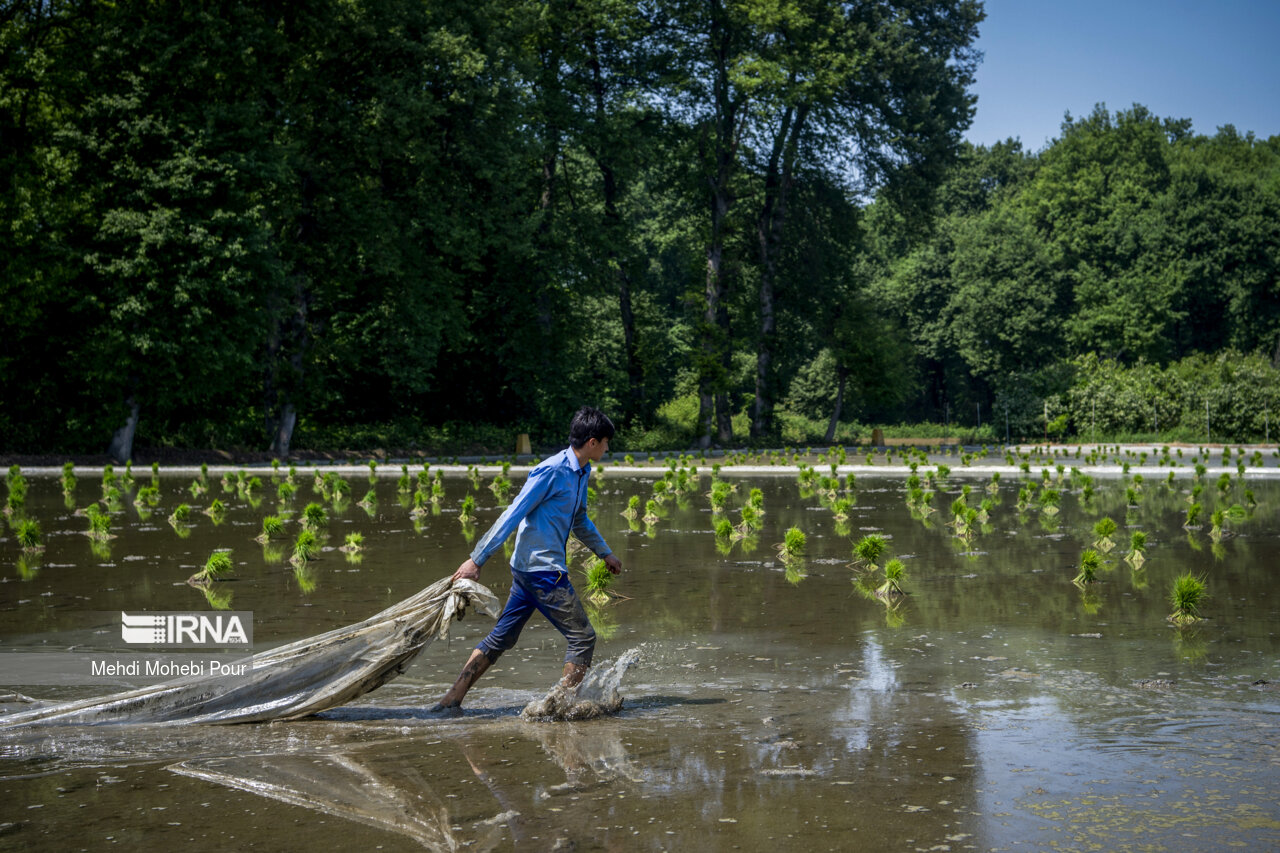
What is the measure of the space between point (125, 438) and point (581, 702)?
30360 mm

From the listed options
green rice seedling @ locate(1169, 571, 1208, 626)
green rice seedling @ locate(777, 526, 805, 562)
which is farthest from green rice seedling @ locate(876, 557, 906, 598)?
green rice seedling @ locate(1169, 571, 1208, 626)

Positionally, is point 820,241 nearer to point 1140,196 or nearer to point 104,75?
point 104,75

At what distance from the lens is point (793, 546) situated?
13039mm

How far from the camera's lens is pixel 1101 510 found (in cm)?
1897

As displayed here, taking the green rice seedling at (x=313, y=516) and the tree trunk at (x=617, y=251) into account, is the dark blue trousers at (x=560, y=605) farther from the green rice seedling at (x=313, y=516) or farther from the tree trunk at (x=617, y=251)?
the tree trunk at (x=617, y=251)

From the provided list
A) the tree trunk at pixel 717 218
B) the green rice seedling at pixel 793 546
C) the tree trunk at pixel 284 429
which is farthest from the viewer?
the tree trunk at pixel 717 218

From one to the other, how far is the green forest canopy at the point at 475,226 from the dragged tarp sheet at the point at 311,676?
26.6 meters

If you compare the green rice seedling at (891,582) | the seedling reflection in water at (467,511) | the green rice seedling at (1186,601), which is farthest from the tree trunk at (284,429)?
the green rice seedling at (1186,601)

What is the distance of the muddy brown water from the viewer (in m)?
4.74

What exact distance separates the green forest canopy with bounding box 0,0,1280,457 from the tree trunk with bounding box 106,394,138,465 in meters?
0.12

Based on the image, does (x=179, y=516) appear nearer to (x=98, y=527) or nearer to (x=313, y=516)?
(x=98, y=527)

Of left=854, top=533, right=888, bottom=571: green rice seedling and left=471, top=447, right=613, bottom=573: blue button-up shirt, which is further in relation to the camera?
left=854, top=533, right=888, bottom=571: green rice seedling

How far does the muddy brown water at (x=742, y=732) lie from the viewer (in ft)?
15.6

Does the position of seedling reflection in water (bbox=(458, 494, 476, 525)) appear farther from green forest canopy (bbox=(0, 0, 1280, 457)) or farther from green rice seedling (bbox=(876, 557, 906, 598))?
green forest canopy (bbox=(0, 0, 1280, 457))
